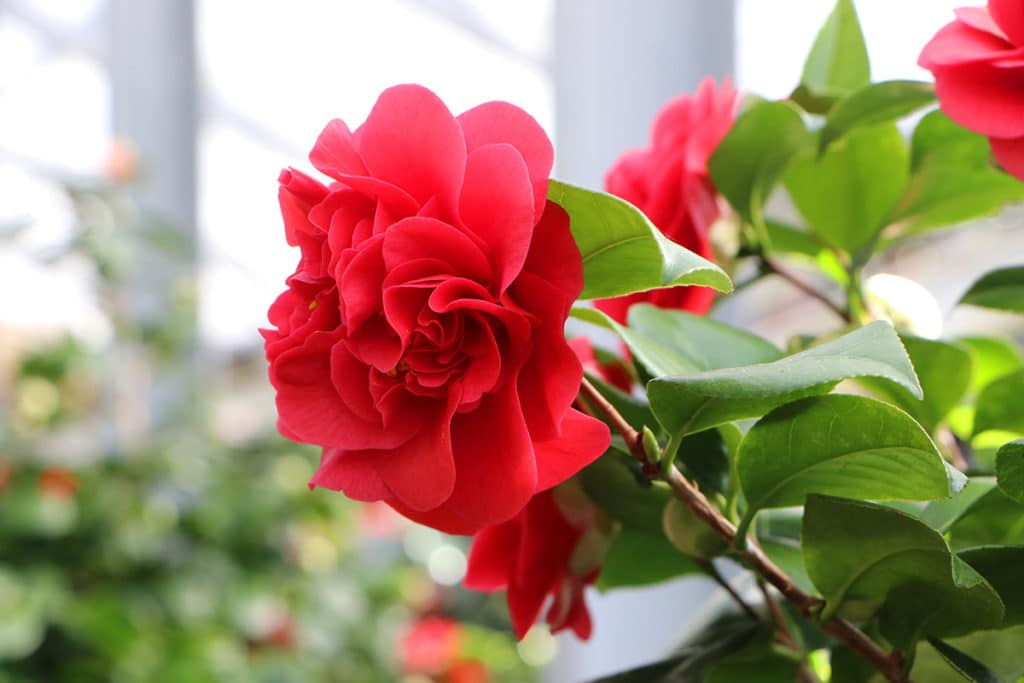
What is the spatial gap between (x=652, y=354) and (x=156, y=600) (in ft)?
4.22

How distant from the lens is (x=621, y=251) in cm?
23

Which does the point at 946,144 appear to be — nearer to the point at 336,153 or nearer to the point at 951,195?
the point at 951,195

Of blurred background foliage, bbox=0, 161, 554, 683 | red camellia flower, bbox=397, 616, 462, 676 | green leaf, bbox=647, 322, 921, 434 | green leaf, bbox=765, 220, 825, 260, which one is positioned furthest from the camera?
red camellia flower, bbox=397, 616, 462, 676

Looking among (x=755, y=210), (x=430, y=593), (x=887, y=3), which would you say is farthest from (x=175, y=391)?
(x=755, y=210)

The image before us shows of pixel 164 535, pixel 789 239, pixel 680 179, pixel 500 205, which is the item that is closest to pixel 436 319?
pixel 500 205

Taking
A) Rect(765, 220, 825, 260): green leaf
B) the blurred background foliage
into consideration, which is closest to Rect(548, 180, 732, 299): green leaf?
Rect(765, 220, 825, 260): green leaf

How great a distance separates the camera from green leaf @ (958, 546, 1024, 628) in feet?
0.80

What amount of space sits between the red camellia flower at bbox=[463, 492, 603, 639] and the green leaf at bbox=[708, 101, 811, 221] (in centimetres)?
12

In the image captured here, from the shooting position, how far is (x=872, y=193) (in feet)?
1.25

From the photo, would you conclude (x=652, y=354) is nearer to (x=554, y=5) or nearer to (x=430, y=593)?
(x=554, y=5)

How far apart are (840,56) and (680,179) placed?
0.08 metres

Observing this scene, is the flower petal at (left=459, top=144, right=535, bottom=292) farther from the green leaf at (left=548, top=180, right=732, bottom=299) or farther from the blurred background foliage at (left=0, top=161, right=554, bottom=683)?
the blurred background foliage at (left=0, top=161, right=554, bottom=683)

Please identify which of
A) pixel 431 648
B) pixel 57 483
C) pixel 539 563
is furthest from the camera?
pixel 431 648

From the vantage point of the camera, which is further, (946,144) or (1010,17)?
(946,144)
